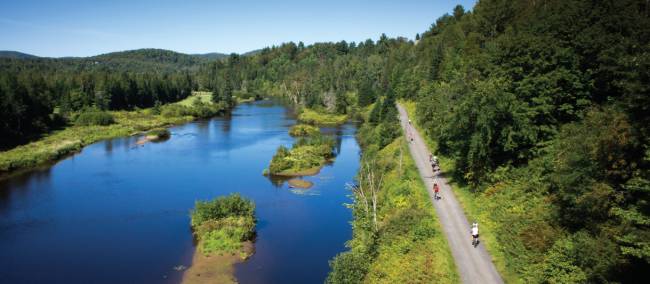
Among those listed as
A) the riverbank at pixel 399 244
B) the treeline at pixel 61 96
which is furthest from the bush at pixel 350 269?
the treeline at pixel 61 96

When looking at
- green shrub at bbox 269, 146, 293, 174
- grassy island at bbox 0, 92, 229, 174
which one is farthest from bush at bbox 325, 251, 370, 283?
grassy island at bbox 0, 92, 229, 174

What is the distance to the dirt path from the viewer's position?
23750mm

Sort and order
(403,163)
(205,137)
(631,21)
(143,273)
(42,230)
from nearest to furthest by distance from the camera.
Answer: (631,21)
(143,273)
(42,230)
(403,163)
(205,137)

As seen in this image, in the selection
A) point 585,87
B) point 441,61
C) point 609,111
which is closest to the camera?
point 609,111

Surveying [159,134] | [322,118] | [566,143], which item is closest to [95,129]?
[159,134]

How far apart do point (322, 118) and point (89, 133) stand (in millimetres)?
54679

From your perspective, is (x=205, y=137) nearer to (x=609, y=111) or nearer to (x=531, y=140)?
(x=531, y=140)

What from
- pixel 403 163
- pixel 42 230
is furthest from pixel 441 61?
pixel 42 230

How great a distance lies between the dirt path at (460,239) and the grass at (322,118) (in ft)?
239

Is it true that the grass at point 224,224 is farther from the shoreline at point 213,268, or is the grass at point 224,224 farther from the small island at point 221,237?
the shoreline at point 213,268

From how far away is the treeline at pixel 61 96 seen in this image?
3324 inches

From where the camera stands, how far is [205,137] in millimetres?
95500

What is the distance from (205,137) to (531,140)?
7466 cm

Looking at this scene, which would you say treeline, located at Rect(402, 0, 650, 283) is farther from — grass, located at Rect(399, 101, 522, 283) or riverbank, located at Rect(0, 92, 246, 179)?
riverbank, located at Rect(0, 92, 246, 179)
